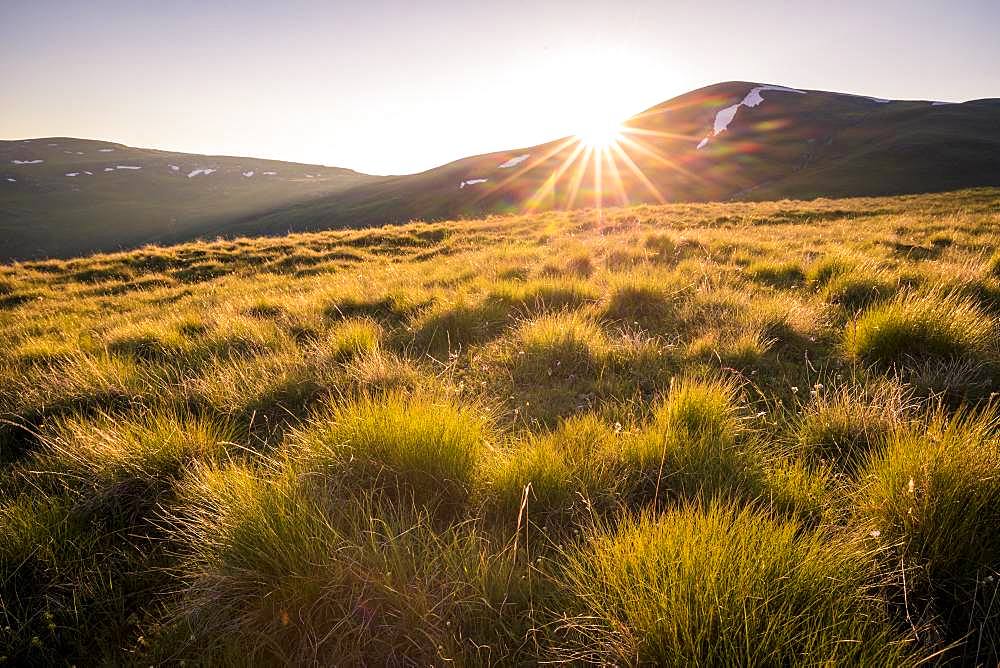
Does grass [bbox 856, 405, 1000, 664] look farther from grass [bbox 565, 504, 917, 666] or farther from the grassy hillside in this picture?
grass [bbox 565, 504, 917, 666]

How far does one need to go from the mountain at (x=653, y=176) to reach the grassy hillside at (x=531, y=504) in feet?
181

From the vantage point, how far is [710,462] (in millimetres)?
2262

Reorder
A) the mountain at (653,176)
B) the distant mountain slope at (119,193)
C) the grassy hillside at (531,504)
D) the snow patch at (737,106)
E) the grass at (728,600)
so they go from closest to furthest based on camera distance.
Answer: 1. the grass at (728,600)
2. the grassy hillside at (531,504)
3. the mountain at (653,176)
4. the snow patch at (737,106)
5. the distant mountain slope at (119,193)

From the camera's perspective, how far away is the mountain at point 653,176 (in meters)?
62.4

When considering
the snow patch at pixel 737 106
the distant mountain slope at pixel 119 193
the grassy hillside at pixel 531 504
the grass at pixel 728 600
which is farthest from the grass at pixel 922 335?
the distant mountain slope at pixel 119 193

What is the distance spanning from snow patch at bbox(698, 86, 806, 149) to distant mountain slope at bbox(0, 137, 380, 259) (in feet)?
360

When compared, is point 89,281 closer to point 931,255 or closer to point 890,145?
point 931,255

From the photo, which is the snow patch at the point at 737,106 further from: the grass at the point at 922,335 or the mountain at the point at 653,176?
the grass at the point at 922,335

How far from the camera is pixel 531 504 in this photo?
214cm

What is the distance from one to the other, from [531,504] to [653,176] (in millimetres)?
84061

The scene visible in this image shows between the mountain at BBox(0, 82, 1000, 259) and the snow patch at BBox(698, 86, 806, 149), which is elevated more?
the snow patch at BBox(698, 86, 806, 149)

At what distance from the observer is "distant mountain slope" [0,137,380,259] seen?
4087 inches

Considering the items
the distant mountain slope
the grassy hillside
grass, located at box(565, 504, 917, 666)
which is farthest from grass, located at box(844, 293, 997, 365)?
the distant mountain slope

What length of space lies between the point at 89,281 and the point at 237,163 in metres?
222
